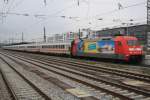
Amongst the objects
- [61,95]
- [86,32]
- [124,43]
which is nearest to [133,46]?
[124,43]

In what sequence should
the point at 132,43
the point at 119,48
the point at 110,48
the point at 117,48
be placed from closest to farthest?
the point at 119,48 → the point at 117,48 → the point at 132,43 → the point at 110,48

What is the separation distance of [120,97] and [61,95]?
2.38m

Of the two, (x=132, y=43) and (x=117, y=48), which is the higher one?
(x=132, y=43)

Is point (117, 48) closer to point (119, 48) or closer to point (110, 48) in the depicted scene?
point (119, 48)

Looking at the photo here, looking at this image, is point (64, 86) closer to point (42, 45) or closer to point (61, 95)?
point (61, 95)

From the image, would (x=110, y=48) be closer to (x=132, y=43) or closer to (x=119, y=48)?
(x=119, y=48)

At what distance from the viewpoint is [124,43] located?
28688 mm

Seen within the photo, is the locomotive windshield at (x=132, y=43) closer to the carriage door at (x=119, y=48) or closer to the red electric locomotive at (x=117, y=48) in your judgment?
the red electric locomotive at (x=117, y=48)

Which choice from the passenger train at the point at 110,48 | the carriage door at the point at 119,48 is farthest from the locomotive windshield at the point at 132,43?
the carriage door at the point at 119,48

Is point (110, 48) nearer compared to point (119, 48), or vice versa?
point (119, 48)

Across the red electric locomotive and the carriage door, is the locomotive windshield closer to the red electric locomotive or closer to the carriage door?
the red electric locomotive

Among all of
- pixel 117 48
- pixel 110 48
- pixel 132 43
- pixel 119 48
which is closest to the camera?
pixel 119 48

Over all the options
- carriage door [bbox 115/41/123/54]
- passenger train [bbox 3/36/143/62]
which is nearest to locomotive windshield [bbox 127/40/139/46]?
passenger train [bbox 3/36/143/62]

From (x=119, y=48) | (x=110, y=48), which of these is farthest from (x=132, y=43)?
(x=110, y=48)
